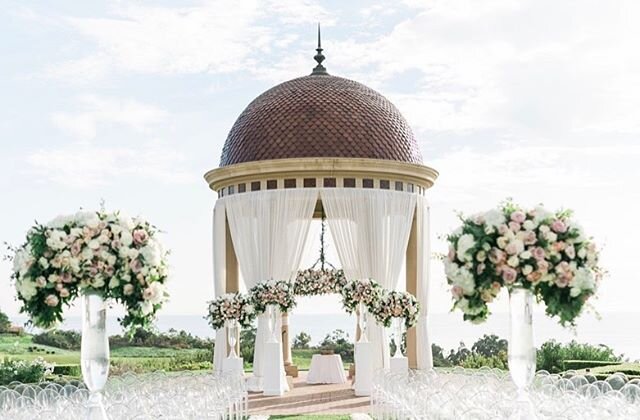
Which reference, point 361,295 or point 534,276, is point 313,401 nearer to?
point 361,295

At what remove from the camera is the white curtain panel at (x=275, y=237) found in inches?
791

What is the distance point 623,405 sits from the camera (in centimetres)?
935

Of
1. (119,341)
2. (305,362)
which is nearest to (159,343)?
(119,341)

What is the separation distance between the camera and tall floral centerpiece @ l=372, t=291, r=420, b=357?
1894 centimetres

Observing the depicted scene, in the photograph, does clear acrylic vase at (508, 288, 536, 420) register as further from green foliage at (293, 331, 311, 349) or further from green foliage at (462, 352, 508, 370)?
green foliage at (293, 331, 311, 349)

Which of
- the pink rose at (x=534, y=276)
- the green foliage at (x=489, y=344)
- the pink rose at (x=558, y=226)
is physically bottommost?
the green foliage at (x=489, y=344)

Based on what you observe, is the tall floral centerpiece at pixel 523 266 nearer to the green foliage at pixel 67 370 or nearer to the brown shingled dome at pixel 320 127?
the brown shingled dome at pixel 320 127

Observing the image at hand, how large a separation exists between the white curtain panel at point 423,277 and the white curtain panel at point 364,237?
3.60ft

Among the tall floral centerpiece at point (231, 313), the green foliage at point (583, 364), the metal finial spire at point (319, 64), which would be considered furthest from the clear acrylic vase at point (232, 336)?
the green foliage at point (583, 364)

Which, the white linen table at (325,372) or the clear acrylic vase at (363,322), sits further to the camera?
the white linen table at (325,372)

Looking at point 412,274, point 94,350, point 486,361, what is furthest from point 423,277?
point 94,350

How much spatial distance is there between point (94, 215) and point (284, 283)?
33.7 feet

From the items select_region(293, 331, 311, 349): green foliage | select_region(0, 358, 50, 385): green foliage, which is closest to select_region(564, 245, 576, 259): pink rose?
select_region(0, 358, 50, 385): green foliage

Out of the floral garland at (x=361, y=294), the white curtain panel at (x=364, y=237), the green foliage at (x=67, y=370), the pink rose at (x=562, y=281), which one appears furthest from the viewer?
the green foliage at (x=67, y=370)
